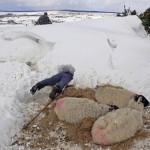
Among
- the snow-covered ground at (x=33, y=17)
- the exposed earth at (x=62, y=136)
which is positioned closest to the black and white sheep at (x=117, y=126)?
the exposed earth at (x=62, y=136)

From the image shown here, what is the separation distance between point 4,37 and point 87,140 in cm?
913

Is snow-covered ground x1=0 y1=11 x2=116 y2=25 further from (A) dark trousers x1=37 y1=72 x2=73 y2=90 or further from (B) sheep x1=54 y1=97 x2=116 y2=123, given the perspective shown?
(B) sheep x1=54 y1=97 x2=116 y2=123

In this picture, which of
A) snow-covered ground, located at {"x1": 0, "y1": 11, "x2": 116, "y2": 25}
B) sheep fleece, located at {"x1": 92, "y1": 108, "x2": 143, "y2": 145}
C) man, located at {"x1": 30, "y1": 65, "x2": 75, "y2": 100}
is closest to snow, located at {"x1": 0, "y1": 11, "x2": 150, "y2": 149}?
man, located at {"x1": 30, "y1": 65, "x2": 75, "y2": 100}

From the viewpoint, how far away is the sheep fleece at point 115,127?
830 cm

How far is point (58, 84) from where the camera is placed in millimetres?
10828

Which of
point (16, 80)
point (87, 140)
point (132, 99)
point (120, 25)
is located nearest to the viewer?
point (87, 140)

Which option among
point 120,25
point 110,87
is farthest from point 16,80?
point 120,25

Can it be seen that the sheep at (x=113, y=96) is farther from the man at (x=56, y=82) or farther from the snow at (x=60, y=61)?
the snow at (x=60, y=61)

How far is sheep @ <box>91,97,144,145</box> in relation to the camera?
830cm

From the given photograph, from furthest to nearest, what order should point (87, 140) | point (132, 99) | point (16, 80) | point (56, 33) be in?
point (56, 33) < point (16, 80) < point (132, 99) < point (87, 140)

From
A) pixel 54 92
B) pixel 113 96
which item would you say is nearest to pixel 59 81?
pixel 54 92

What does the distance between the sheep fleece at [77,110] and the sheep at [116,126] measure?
46 centimetres

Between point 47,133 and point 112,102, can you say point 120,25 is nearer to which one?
point 112,102

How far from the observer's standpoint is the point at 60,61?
13758 mm
